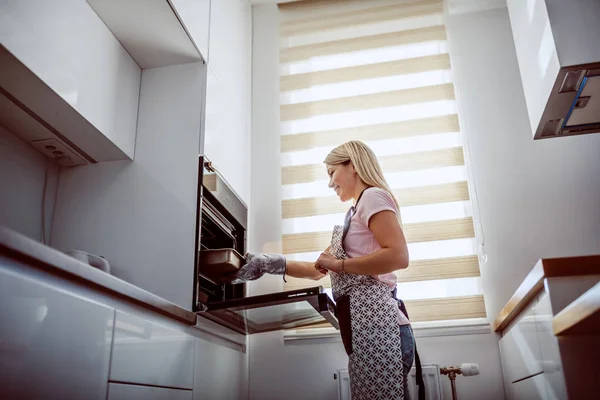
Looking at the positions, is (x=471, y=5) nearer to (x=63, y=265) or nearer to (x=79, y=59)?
(x=79, y=59)

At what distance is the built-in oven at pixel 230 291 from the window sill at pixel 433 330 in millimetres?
291

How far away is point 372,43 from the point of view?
9.95ft

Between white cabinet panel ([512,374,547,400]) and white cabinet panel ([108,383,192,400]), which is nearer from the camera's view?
white cabinet panel ([108,383,192,400])

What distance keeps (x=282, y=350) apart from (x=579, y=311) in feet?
6.62

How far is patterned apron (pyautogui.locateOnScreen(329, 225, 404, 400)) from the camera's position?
154 cm

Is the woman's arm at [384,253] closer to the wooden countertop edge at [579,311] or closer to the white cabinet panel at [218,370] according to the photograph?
the white cabinet panel at [218,370]

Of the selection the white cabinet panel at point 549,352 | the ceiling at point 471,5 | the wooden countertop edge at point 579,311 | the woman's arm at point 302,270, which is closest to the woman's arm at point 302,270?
the woman's arm at point 302,270

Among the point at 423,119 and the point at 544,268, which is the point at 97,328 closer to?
the point at 544,268

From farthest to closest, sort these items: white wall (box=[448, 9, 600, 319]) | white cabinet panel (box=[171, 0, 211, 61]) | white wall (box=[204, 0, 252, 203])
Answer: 1. white wall (box=[448, 9, 600, 319])
2. white wall (box=[204, 0, 252, 203])
3. white cabinet panel (box=[171, 0, 211, 61])

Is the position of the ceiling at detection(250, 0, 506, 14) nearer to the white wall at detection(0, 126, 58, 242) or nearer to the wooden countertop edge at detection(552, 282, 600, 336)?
the white wall at detection(0, 126, 58, 242)

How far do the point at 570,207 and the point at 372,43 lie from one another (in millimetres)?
1352

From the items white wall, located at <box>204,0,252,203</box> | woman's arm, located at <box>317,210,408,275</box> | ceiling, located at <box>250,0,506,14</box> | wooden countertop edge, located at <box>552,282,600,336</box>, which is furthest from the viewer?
ceiling, located at <box>250,0,506,14</box>

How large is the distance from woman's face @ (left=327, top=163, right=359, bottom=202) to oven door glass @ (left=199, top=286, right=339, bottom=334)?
412 mm

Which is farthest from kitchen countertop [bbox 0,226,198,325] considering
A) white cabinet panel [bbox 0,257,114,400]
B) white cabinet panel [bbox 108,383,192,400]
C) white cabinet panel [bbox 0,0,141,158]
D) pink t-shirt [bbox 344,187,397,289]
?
white cabinet panel [bbox 0,0,141,158]
